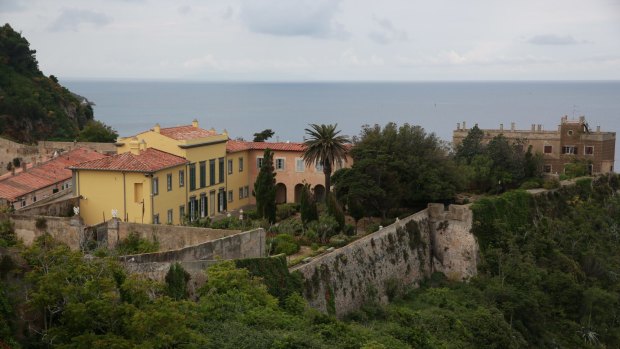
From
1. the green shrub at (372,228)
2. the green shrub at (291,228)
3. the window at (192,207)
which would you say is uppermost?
the window at (192,207)

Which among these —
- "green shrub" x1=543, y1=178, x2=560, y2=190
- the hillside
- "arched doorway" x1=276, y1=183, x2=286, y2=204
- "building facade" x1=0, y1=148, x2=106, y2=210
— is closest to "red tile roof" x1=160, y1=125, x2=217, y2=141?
"building facade" x1=0, y1=148, x2=106, y2=210

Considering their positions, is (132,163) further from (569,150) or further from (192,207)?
(569,150)

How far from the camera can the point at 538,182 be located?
48.6 metres

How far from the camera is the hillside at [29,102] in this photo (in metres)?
67.8

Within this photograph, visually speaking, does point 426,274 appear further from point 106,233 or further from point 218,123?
point 218,123

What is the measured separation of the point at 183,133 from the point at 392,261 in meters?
14.3

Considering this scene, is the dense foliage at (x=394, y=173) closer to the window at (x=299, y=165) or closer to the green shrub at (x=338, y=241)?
the green shrub at (x=338, y=241)

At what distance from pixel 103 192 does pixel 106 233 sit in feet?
28.6

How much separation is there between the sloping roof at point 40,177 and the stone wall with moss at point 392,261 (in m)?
14.4

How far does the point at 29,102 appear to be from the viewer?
69.1 meters

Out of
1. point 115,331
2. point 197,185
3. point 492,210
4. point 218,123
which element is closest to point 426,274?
point 492,210

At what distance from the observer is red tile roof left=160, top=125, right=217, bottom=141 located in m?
40.3

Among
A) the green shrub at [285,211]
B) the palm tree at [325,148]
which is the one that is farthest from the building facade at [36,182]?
the palm tree at [325,148]

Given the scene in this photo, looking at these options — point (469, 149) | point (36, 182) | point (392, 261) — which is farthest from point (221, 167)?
point (469, 149)
